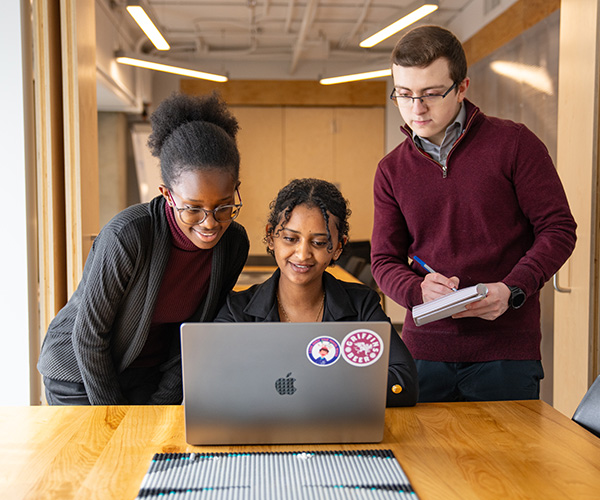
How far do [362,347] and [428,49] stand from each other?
35.7 inches

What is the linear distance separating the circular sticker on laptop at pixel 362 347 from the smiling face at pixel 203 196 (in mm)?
541

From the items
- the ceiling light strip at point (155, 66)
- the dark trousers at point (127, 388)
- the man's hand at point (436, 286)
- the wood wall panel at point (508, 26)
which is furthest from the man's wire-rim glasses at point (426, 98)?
the ceiling light strip at point (155, 66)

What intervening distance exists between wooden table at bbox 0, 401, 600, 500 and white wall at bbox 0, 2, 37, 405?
101 centimetres

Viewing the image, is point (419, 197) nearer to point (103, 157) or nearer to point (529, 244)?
point (529, 244)

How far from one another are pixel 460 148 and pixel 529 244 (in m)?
0.34

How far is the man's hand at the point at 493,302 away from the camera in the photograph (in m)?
1.49

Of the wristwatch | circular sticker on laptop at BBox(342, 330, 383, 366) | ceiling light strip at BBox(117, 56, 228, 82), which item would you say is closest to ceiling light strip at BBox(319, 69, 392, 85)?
ceiling light strip at BBox(117, 56, 228, 82)

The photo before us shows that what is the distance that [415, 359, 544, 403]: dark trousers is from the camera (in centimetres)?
170

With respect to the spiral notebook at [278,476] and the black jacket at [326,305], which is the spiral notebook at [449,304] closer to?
the black jacket at [326,305]

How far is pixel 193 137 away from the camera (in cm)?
162

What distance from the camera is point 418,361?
5.86ft

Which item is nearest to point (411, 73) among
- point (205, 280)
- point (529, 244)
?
point (529, 244)

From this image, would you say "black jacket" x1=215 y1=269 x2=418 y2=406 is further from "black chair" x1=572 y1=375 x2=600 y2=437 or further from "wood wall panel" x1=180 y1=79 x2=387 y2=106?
"wood wall panel" x1=180 y1=79 x2=387 y2=106

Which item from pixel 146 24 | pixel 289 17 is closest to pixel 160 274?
pixel 146 24
